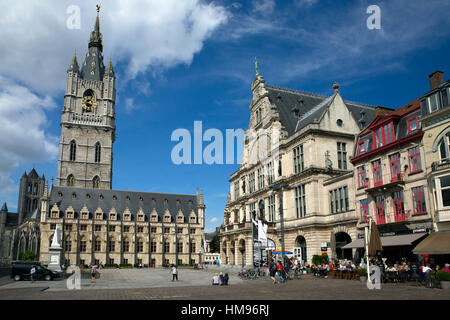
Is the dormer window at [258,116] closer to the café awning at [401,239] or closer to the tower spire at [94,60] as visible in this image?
the café awning at [401,239]

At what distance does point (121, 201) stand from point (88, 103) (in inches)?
1619

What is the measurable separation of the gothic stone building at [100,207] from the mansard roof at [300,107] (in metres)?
53.5

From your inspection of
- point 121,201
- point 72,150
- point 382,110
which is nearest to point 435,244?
point 382,110

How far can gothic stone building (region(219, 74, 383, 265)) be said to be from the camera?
4059 centimetres

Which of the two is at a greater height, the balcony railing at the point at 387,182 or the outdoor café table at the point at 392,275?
the balcony railing at the point at 387,182

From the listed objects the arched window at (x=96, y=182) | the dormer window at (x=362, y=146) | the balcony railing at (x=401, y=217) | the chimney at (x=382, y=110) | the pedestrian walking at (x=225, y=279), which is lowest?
the pedestrian walking at (x=225, y=279)

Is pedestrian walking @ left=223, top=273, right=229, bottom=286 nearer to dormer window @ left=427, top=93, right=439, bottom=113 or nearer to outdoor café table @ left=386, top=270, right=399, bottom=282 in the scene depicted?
outdoor café table @ left=386, top=270, right=399, bottom=282

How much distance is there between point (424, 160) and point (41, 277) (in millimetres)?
34763

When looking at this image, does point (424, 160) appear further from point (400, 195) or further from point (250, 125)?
point (250, 125)

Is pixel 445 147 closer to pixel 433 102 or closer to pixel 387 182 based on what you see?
pixel 433 102

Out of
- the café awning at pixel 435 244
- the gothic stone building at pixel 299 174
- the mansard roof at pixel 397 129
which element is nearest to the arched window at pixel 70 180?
the gothic stone building at pixel 299 174

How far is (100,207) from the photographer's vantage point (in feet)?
304

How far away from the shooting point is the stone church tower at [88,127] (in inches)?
4375
